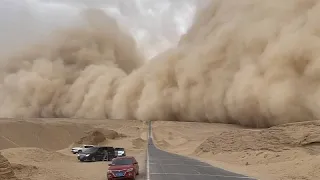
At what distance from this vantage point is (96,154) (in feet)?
104

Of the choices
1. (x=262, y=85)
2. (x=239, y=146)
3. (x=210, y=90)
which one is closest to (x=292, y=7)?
(x=262, y=85)

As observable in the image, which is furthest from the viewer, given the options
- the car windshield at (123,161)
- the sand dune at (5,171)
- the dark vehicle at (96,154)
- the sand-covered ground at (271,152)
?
the dark vehicle at (96,154)

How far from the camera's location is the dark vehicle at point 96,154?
31172 millimetres

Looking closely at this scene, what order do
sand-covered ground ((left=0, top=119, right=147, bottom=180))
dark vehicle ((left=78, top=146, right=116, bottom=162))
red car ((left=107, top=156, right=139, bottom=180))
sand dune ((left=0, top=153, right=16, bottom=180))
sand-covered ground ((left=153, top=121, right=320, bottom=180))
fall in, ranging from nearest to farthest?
sand dune ((left=0, top=153, right=16, bottom=180)) → red car ((left=107, top=156, right=139, bottom=180)) → sand-covered ground ((left=153, top=121, right=320, bottom=180)) → sand-covered ground ((left=0, top=119, right=147, bottom=180)) → dark vehicle ((left=78, top=146, right=116, bottom=162))

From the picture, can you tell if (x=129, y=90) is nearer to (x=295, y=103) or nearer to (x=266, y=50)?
(x=266, y=50)

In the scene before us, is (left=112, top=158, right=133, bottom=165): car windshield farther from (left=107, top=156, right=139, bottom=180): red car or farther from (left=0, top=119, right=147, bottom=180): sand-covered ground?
(left=0, top=119, right=147, bottom=180): sand-covered ground

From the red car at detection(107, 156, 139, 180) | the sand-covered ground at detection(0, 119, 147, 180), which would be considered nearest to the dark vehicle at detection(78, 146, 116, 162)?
the sand-covered ground at detection(0, 119, 147, 180)

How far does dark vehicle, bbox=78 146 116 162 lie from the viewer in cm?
3117

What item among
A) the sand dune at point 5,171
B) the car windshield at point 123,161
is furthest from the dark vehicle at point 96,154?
the sand dune at point 5,171

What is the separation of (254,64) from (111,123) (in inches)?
1040

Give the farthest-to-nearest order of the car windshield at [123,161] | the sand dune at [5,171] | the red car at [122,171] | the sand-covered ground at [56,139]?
the sand-covered ground at [56,139]
the car windshield at [123,161]
the red car at [122,171]
the sand dune at [5,171]

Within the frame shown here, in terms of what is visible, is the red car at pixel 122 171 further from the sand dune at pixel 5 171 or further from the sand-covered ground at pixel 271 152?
the sand-covered ground at pixel 271 152

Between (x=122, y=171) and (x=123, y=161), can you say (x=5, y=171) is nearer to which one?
(x=122, y=171)

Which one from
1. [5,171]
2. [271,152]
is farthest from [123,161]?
[271,152]
